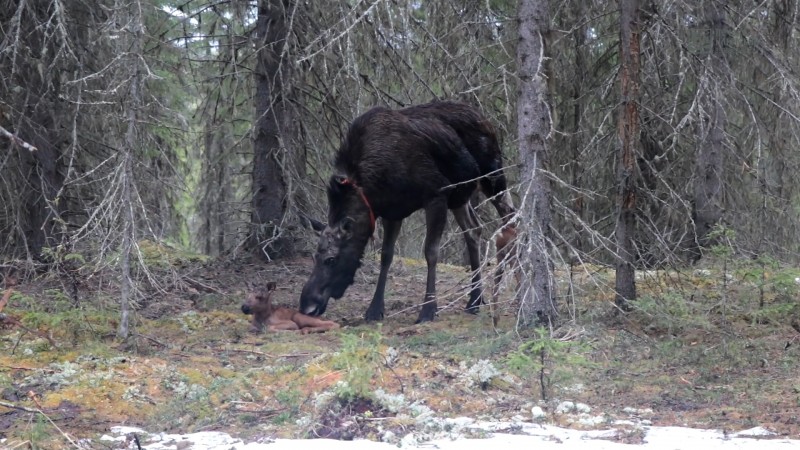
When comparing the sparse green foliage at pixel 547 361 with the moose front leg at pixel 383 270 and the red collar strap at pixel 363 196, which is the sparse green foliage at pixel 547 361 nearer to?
the moose front leg at pixel 383 270

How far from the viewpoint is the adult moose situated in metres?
9.72

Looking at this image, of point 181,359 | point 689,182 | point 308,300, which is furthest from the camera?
point 689,182

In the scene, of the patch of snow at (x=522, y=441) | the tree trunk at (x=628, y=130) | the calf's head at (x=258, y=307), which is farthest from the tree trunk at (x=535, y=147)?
the calf's head at (x=258, y=307)

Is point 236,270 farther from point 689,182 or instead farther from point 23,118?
point 689,182

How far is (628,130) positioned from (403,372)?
333cm

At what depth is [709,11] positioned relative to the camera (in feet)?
34.3

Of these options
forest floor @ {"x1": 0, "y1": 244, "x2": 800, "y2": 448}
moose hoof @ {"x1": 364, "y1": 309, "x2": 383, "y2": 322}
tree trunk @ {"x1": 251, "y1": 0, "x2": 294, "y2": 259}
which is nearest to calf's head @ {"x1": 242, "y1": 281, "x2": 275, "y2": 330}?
forest floor @ {"x1": 0, "y1": 244, "x2": 800, "y2": 448}

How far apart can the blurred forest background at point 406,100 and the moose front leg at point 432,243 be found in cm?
142

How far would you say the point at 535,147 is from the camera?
25.8ft

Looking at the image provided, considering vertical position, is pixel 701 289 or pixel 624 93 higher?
pixel 624 93

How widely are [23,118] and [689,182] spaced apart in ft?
26.4

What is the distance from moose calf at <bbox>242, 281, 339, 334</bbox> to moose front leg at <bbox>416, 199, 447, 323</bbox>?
39.7 inches

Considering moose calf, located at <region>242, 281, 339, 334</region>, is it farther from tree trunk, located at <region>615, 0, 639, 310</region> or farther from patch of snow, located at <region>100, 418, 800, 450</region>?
patch of snow, located at <region>100, 418, 800, 450</region>

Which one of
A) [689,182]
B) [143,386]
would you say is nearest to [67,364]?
[143,386]
